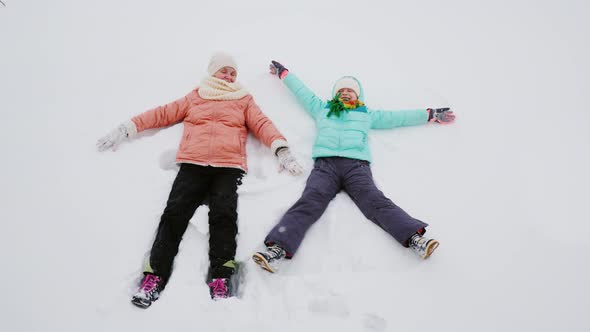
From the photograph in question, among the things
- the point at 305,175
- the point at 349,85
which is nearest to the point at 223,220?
the point at 305,175

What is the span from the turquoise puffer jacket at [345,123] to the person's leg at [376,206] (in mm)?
154

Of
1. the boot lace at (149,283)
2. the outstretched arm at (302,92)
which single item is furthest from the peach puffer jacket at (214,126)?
the boot lace at (149,283)

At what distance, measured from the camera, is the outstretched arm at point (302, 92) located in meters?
3.45

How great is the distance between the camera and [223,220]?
246 centimetres

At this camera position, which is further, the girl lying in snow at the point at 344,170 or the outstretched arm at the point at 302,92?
the outstretched arm at the point at 302,92

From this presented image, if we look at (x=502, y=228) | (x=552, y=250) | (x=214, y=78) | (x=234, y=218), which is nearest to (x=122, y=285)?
(x=234, y=218)

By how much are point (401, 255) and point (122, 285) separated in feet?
5.76

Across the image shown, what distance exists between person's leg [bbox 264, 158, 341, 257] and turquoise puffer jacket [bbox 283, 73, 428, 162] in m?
0.15

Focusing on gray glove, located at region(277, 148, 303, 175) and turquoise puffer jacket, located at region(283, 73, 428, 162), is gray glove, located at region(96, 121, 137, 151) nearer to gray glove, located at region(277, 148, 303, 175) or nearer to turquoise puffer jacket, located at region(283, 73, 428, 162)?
gray glove, located at region(277, 148, 303, 175)

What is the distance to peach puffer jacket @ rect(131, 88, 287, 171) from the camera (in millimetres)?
2826

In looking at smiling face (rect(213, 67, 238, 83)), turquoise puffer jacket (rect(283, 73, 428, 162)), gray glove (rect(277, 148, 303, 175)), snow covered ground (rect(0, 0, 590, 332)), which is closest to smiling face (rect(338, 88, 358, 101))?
turquoise puffer jacket (rect(283, 73, 428, 162))

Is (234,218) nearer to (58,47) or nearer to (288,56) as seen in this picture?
(288,56)

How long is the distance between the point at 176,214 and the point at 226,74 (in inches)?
63.8

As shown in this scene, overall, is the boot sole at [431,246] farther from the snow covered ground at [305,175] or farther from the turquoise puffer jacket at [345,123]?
the turquoise puffer jacket at [345,123]
